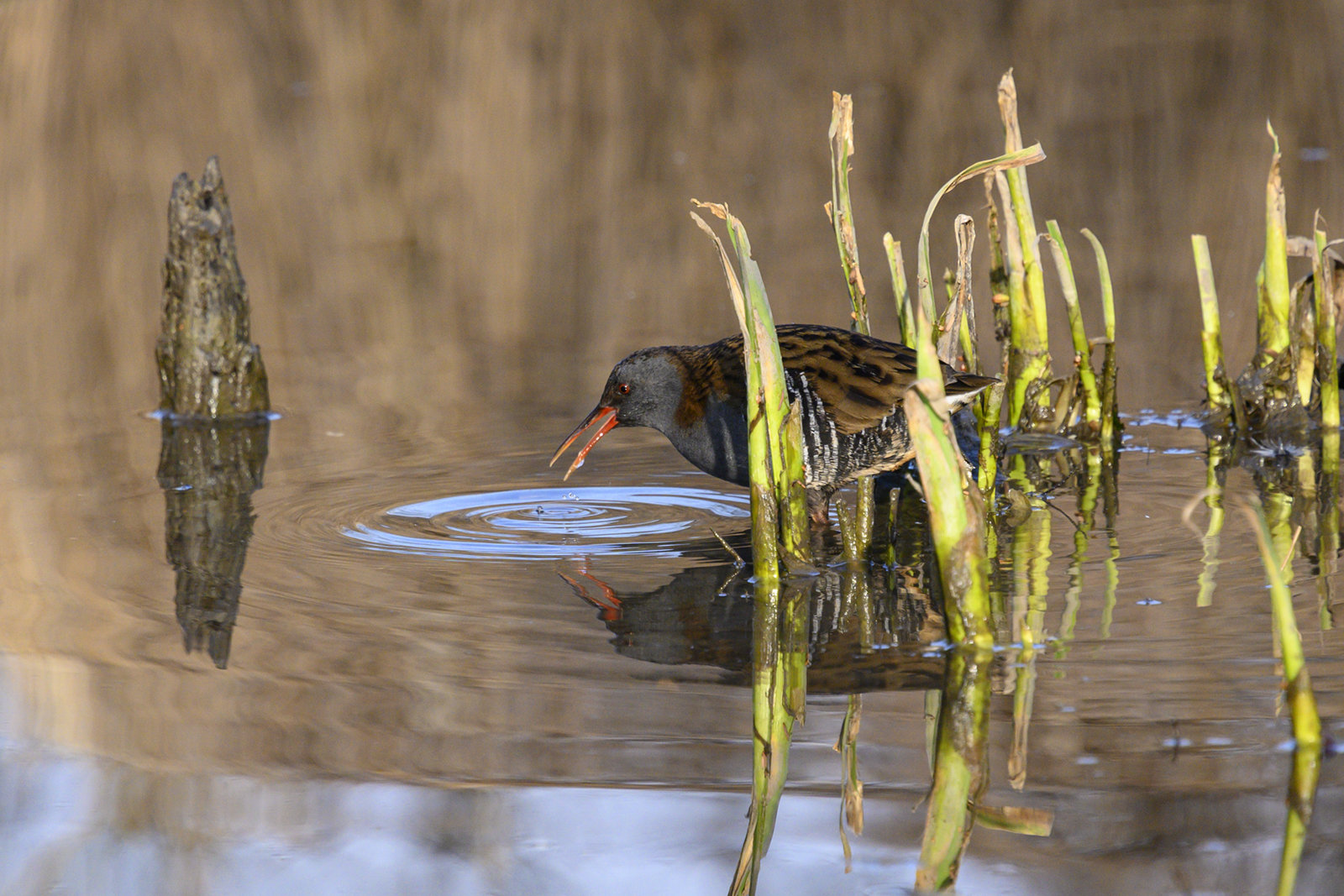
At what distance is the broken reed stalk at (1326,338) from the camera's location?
5.21 m

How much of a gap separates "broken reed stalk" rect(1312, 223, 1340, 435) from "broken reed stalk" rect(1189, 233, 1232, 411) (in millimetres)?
329

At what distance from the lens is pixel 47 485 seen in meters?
5.30

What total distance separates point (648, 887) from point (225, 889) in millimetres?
698

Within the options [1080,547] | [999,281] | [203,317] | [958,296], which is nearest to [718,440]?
[958,296]

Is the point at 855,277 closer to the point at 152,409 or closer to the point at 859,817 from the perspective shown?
the point at 859,817

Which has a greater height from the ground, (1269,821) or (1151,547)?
(1151,547)

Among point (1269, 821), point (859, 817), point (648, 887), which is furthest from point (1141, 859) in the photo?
point (648, 887)

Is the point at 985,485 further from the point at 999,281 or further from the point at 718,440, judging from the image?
the point at 999,281

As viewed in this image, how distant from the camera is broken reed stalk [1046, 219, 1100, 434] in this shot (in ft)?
16.8

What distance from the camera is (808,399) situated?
167 inches

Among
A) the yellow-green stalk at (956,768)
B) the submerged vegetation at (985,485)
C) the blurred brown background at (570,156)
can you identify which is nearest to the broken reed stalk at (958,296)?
the submerged vegetation at (985,485)

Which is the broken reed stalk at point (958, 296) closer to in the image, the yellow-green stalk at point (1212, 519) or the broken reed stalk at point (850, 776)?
the yellow-green stalk at point (1212, 519)

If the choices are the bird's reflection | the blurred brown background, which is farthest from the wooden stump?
the bird's reflection

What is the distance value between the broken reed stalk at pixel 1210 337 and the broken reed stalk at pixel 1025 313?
55 cm
